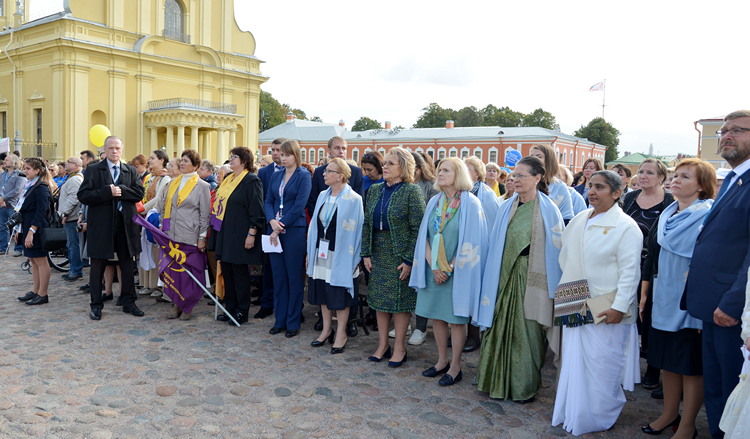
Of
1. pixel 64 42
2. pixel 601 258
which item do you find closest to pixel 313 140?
pixel 64 42

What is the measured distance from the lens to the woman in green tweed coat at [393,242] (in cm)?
534

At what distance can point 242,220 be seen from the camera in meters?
6.66

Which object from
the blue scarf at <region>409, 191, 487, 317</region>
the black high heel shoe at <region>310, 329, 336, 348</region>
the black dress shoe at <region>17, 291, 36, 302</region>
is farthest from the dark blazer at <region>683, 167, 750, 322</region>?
the black dress shoe at <region>17, 291, 36, 302</region>

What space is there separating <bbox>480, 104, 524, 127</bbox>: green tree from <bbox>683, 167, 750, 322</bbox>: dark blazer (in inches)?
3215

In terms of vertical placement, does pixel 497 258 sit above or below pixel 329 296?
above

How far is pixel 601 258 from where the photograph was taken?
3.97 meters

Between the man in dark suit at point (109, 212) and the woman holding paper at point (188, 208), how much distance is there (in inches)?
16.8

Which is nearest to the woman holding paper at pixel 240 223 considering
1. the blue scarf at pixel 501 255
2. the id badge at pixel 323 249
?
the id badge at pixel 323 249

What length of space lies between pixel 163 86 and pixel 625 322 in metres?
37.8

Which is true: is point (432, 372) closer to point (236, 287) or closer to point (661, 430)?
point (661, 430)

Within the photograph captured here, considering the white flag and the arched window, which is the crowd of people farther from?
the white flag

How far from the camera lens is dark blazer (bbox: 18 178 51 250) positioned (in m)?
7.25

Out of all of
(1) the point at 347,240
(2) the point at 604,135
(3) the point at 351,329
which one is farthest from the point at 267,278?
(2) the point at 604,135

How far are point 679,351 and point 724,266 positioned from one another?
86cm
